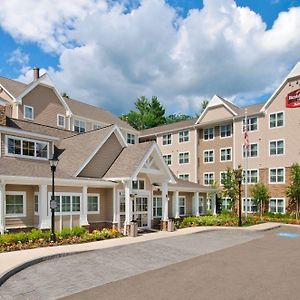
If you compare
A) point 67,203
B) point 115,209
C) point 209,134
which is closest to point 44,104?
point 115,209

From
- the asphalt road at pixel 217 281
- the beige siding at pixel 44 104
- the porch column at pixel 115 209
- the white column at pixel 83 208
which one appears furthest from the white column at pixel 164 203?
the beige siding at pixel 44 104

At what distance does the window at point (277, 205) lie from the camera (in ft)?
114

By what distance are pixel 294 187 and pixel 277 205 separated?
329cm

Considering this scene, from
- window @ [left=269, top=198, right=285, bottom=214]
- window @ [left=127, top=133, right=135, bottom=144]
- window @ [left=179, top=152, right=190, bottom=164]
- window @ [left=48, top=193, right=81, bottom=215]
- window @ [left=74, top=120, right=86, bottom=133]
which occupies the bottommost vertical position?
window @ [left=269, top=198, right=285, bottom=214]

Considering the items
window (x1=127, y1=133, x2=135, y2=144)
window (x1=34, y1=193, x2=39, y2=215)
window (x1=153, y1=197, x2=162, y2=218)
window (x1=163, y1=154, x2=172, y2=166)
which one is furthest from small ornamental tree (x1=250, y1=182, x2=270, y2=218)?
window (x1=34, y1=193, x2=39, y2=215)

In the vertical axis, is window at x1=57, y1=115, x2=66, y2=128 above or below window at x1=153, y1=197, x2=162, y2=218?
above

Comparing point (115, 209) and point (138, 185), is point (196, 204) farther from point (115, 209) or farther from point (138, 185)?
point (115, 209)

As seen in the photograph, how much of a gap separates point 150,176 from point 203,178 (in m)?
20.1

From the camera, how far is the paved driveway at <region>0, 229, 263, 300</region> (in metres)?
8.86

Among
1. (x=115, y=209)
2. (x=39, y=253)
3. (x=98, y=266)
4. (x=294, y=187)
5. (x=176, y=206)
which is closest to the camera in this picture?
(x=98, y=266)

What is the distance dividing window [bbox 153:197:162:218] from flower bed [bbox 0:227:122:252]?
6.17 m

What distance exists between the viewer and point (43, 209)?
17.5 metres

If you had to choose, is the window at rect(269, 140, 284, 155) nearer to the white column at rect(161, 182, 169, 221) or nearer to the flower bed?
the white column at rect(161, 182, 169, 221)

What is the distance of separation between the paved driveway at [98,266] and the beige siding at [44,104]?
67.0ft
